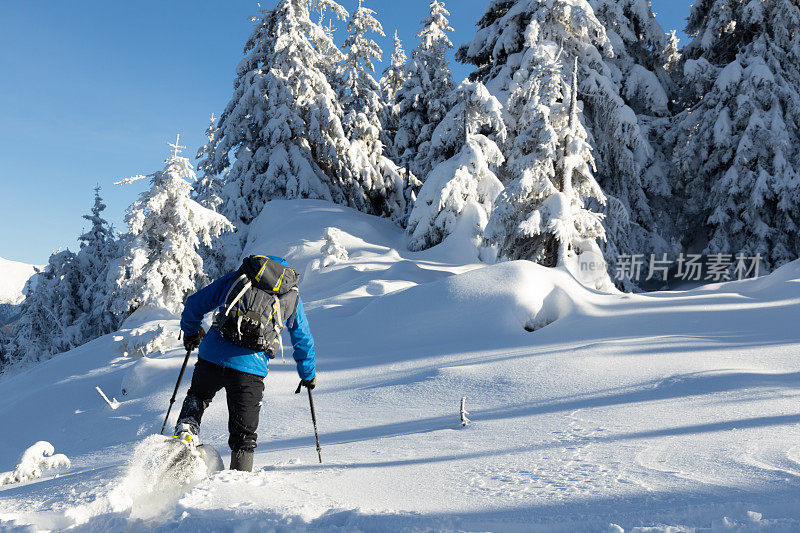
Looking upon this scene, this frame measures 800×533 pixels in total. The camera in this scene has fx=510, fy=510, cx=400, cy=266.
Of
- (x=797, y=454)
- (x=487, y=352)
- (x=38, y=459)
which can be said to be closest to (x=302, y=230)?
(x=487, y=352)

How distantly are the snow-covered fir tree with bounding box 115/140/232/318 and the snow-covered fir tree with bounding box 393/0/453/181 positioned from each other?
36.4ft

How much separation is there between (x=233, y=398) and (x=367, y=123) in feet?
73.0

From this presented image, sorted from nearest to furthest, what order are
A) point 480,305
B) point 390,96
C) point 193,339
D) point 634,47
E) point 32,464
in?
1. point 193,339
2. point 32,464
3. point 480,305
4. point 634,47
5. point 390,96

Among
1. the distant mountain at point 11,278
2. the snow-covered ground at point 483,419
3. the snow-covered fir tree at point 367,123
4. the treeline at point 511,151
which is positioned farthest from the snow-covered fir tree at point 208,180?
the distant mountain at point 11,278

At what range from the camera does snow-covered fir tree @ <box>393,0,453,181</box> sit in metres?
24.0

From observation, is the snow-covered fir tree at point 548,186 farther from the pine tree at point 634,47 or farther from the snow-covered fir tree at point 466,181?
the pine tree at point 634,47

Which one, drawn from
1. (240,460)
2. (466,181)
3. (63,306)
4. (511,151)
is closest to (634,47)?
(466,181)

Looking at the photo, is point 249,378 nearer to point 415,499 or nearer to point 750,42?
point 415,499

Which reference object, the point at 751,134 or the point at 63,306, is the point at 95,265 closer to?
the point at 63,306

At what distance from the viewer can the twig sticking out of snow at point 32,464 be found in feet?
15.5

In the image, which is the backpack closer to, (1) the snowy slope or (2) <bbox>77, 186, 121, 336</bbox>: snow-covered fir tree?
(2) <bbox>77, 186, 121, 336</bbox>: snow-covered fir tree

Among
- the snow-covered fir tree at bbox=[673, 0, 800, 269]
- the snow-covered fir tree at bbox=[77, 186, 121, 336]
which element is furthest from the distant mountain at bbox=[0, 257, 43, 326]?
the snow-covered fir tree at bbox=[673, 0, 800, 269]

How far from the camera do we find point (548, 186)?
475 inches

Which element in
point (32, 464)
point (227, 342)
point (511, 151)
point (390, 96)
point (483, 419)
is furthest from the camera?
point (390, 96)
